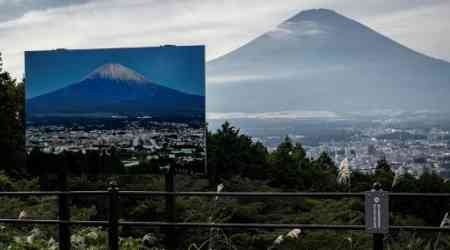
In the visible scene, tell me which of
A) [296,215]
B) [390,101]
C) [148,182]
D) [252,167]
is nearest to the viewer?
[296,215]

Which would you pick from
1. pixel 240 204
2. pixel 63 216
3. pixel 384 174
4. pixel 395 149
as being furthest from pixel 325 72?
pixel 63 216

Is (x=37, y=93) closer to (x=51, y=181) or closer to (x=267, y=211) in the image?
(x=51, y=181)

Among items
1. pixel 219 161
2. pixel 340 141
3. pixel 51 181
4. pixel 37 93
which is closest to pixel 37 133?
pixel 37 93

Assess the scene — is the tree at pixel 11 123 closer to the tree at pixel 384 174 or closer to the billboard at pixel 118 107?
the billboard at pixel 118 107

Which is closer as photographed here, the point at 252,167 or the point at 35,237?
the point at 35,237

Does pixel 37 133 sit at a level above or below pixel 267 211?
above

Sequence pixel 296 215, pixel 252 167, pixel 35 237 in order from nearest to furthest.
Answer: pixel 35 237 → pixel 296 215 → pixel 252 167

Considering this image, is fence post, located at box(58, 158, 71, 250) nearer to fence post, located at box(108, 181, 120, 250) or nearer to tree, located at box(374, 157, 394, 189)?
fence post, located at box(108, 181, 120, 250)
